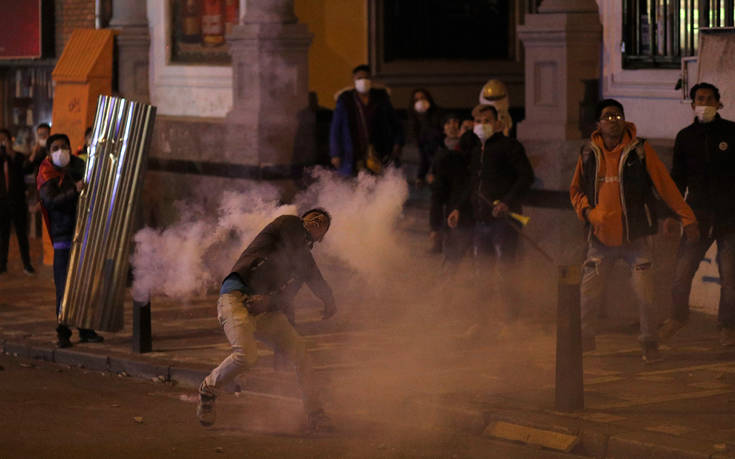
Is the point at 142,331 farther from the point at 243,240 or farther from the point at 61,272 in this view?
the point at 61,272

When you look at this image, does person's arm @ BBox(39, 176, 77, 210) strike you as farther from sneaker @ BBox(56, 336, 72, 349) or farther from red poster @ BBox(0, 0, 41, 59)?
red poster @ BBox(0, 0, 41, 59)

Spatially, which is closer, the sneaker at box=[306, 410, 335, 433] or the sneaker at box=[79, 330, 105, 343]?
the sneaker at box=[306, 410, 335, 433]

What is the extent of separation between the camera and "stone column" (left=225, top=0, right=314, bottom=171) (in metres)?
17.3

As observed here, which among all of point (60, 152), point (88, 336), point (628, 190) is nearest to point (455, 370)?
point (628, 190)

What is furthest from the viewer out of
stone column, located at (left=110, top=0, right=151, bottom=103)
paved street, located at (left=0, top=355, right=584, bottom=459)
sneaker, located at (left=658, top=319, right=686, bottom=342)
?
stone column, located at (left=110, top=0, right=151, bottom=103)

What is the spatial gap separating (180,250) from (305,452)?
4004 mm

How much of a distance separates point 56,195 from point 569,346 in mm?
5281

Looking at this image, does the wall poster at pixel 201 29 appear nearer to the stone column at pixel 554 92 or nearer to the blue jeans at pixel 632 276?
the stone column at pixel 554 92

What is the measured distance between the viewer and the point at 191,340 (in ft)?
40.9

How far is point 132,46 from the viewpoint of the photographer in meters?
20.0

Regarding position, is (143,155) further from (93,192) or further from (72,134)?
(72,134)

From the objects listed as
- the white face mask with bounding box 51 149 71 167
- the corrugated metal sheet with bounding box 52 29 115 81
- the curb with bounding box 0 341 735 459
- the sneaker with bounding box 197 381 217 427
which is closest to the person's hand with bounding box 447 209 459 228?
the curb with bounding box 0 341 735 459

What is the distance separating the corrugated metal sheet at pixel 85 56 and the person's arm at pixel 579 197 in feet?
31.2

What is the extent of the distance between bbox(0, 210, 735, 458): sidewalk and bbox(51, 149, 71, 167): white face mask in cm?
151
